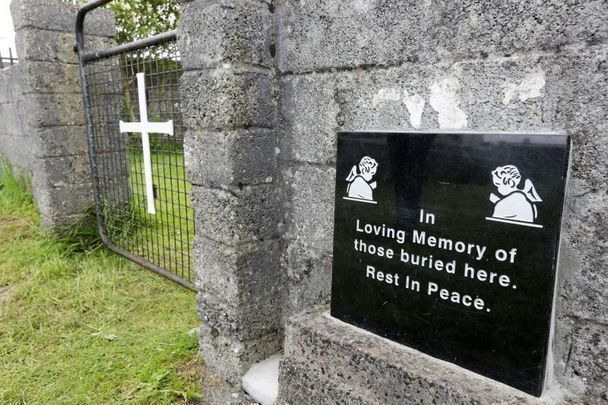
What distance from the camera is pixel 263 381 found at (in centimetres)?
205

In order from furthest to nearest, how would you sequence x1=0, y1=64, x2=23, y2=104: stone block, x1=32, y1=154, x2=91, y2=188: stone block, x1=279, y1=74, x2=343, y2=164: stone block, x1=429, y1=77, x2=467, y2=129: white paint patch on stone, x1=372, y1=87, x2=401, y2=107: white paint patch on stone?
x1=0, y1=64, x2=23, y2=104: stone block, x1=32, y1=154, x2=91, y2=188: stone block, x1=279, y1=74, x2=343, y2=164: stone block, x1=372, y1=87, x2=401, y2=107: white paint patch on stone, x1=429, y1=77, x2=467, y2=129: white paint patch on stone

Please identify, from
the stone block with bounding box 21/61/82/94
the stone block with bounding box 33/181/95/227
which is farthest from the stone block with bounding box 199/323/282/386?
the stone block with bounding box 21/61/82/94

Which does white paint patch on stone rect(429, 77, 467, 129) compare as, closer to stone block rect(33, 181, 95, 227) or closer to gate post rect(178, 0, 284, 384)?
gate post rect(178, 0, 284, 384)

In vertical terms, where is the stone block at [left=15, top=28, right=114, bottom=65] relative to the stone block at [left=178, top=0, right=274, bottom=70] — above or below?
above

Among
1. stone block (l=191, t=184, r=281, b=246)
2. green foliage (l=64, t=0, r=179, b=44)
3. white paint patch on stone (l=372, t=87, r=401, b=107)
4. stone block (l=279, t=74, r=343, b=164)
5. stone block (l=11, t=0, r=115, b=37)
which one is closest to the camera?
white paint patch on stone (l=372, t=87, r=401, b=107)

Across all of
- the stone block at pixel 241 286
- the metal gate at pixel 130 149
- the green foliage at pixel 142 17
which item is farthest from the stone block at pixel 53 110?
the green foliage at pixel 142 17

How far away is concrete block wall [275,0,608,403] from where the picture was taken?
1239 mm

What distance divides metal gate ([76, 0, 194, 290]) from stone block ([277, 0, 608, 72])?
142cm

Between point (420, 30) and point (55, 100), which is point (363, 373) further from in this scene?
point (55, 100)

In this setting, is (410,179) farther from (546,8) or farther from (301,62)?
(301,62)

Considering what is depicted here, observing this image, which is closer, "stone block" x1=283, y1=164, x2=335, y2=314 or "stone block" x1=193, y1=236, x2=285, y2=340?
"stone block" x1=283, y1=164, x2=335, y2=314

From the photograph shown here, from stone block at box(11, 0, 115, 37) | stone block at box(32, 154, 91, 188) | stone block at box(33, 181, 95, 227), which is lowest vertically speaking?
stone block at box(33, 181, 95, 227)

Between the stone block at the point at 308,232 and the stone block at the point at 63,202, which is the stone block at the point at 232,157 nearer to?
the stone block at the point at 308,232

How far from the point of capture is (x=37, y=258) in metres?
3.73
